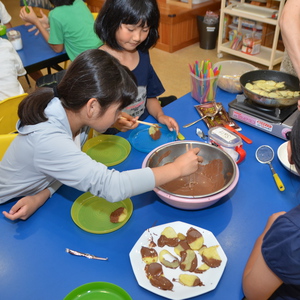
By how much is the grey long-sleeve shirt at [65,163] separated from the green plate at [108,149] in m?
0.26

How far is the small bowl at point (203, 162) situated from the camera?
1.03m

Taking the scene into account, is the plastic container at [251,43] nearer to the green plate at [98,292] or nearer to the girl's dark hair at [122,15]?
the girl's dark hair at [122,15]

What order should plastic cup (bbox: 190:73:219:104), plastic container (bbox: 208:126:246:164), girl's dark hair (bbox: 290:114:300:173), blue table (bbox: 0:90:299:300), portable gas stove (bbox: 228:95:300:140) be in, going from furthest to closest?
plastic cup (bbox: 190:73:219:104) → portable gas stove (bbox: 228:95:300:140) → plastic container (bbox: 208:126:246:164) → blue table (bbox: 0:90:299:300) → girl's dark hair (bbox: 290:114:300:173)

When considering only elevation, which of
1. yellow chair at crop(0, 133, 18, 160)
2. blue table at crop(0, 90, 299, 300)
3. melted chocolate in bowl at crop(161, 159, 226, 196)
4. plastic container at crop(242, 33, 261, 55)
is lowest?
plastic container at crop(242, 33, 261, 55)

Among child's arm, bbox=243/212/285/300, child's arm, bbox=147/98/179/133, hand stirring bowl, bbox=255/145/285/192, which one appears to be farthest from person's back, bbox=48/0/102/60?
child's arm, bbox=243/212/285/300

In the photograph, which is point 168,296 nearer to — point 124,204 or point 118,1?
point 124,204

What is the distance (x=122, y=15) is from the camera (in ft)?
4.67

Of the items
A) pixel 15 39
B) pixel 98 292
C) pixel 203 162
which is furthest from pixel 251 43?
pixel 98 292

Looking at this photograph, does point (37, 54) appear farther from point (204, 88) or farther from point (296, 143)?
point (296, 143)

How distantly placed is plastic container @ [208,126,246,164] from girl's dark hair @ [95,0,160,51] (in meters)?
0.60

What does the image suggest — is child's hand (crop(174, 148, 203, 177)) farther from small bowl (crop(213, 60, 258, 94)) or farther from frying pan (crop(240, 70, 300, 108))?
small bowl (crop(213, 60, 258, 94))

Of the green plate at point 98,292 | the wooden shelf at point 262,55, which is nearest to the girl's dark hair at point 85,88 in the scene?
the green plate at point 98,292

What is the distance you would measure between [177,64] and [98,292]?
3501 millimetres

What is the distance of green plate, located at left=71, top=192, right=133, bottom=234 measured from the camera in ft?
3.42
